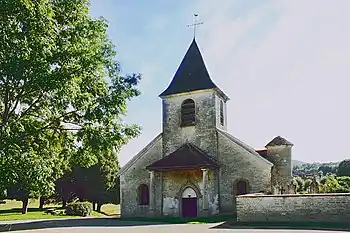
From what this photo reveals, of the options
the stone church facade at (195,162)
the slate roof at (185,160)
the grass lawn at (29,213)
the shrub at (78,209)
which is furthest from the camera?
the shrub at (78,209)

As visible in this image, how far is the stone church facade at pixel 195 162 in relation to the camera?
27.5m

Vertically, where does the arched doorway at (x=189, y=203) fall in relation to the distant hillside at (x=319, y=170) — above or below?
below

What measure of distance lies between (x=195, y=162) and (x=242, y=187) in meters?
4.00

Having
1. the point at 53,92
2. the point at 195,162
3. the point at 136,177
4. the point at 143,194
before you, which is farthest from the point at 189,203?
the point at 53,92

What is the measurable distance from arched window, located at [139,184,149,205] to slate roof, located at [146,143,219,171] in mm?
2986

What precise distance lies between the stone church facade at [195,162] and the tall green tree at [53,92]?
11031 mm

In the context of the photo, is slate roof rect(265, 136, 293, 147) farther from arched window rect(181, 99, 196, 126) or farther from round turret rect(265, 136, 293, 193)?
arched window rect(181, 99, 196, 126)

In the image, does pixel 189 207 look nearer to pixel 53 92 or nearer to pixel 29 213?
pixel 53 92

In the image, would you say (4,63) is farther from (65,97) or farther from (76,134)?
(76,134)

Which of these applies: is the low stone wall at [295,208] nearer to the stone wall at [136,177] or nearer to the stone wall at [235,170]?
the stone wall at [235,170]

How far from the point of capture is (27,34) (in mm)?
13344

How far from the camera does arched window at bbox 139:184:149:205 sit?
30266 mm

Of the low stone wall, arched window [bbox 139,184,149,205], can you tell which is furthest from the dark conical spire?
the low stone wall

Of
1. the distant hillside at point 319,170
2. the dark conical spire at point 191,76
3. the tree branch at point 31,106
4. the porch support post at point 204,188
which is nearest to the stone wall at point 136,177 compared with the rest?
the dark conical spire at point 191,76
